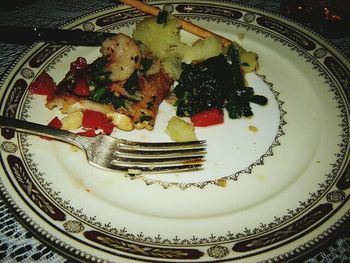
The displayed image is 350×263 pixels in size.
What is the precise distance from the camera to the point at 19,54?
3.57 metres

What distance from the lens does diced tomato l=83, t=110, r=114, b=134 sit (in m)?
3.09

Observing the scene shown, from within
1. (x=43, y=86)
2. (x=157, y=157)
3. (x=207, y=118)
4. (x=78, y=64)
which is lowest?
(x=157, y=157)

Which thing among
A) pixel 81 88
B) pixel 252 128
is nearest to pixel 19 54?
pixel 81 88

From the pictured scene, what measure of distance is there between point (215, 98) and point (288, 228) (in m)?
1.36

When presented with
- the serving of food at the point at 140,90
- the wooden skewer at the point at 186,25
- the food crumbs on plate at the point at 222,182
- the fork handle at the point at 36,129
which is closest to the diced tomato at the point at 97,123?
the serving of food at the point at 140,90

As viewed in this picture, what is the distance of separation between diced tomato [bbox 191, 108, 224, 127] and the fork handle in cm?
101

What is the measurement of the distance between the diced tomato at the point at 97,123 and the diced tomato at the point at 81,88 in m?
0.24

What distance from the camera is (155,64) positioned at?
347cm

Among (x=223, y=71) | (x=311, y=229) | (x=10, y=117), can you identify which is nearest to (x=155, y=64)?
(x=223, y=71)

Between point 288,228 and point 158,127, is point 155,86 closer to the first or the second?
point 158,127

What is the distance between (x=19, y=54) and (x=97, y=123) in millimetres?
1178

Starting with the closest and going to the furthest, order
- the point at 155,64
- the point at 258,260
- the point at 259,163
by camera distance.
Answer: the point at 258,260 → the point at 259,163 → the point at 155,64

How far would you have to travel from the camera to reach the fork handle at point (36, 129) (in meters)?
2.75

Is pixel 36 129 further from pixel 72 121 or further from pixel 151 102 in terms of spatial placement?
pixel 151 102
